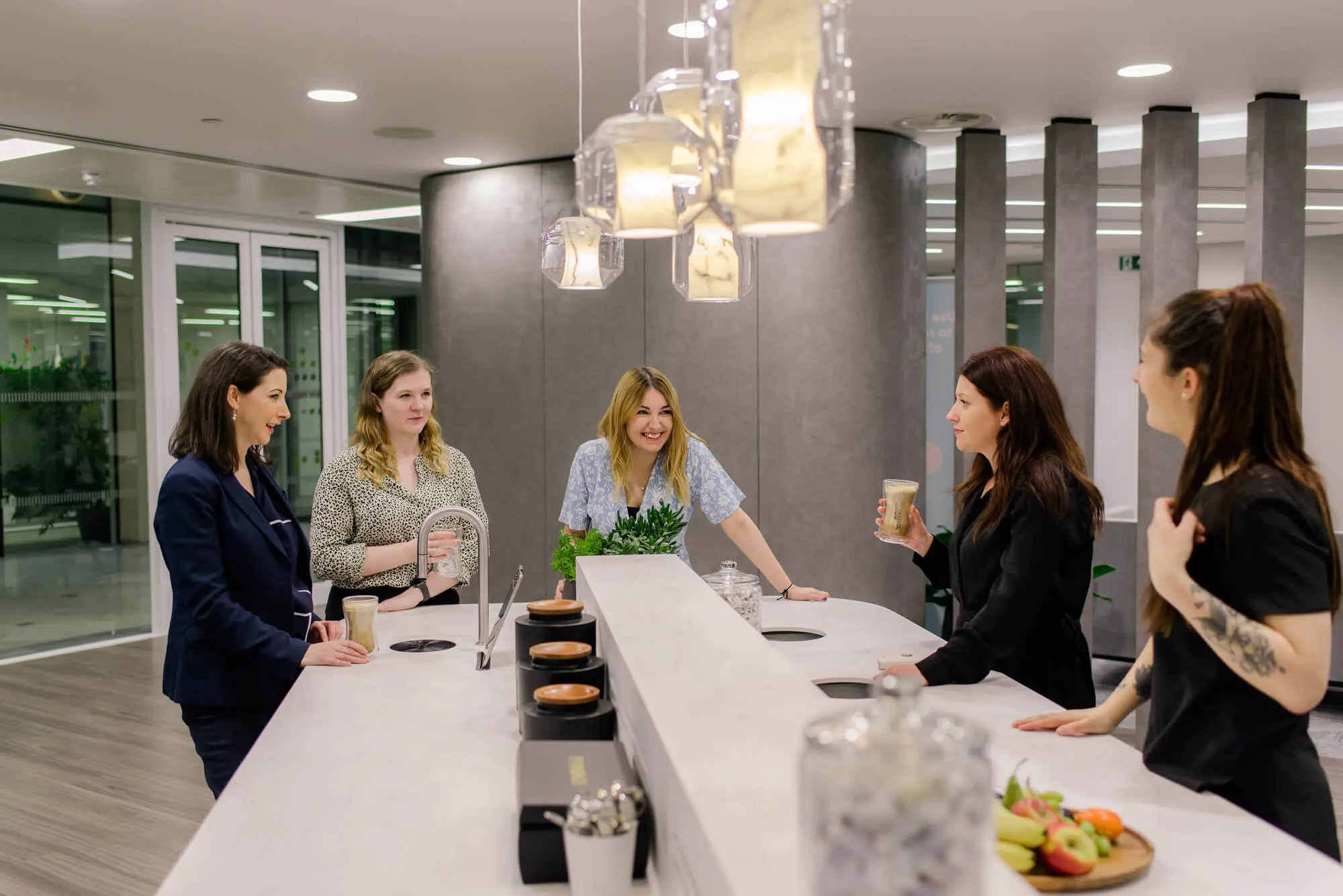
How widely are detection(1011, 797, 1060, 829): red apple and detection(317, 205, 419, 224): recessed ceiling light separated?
7.00 m

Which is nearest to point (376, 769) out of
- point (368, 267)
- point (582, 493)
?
point (582, 493)

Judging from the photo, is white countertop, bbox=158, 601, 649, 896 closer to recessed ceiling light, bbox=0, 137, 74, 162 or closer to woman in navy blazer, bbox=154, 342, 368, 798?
woman in navy blazer, bbox=154, 342, 368, 798

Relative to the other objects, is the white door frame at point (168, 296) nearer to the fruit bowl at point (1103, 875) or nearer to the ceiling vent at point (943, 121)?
the ceiling vent at point (943, 121)

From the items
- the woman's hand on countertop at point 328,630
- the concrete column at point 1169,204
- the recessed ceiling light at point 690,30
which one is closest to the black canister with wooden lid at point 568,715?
the woman's hand on countertop at point 328,630

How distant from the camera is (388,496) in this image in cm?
349

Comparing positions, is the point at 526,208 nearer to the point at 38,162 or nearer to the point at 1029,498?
the point at 38,162

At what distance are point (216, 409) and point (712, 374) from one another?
357cm

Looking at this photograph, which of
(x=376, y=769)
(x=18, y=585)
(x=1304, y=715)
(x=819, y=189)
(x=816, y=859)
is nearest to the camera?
(x=816, y=859)

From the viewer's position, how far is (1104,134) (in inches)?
230

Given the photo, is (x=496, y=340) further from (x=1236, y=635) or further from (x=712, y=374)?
(x=1236, y=635)

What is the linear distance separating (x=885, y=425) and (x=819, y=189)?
4.73 meters

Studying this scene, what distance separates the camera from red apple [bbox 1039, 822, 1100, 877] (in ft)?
4.70

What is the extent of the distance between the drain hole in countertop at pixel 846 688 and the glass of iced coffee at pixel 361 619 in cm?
113

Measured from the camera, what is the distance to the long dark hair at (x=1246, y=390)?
1754 mm
